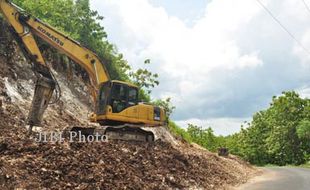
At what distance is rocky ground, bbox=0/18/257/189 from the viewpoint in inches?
419

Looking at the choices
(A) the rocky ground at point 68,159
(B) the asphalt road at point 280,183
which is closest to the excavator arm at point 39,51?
(A) the rocky ground at point 68,159

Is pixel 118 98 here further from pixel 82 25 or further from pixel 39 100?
pixel 82 25

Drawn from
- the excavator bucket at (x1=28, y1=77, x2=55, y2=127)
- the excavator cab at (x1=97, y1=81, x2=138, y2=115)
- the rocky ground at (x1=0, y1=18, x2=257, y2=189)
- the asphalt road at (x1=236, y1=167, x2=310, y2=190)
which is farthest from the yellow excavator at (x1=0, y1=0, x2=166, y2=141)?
the asphalt road at (x1=236, y1=167, x2=310, y2=190)

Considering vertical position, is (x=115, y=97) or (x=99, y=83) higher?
(x=99, y=83)

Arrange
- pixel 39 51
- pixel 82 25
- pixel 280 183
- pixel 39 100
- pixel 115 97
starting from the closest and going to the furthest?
pixel 39 100 → pixel 39 51 → pixel 115 97 → pixel 280 183 → pixel 82 25

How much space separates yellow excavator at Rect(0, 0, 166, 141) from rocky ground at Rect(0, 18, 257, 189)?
36.1 inches

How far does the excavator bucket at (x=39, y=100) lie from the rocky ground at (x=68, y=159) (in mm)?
690

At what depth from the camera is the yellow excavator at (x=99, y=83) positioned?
16.6 metres

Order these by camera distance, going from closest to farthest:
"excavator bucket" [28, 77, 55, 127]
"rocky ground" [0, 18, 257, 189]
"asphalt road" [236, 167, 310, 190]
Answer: "rocky ground" [0, 18, 257, 189] < "excavator bucket" [28, 77, 55, 127] < "asphalt road" [236, 167, 310, 190]

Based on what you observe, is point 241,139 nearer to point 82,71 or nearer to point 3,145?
point 82,71

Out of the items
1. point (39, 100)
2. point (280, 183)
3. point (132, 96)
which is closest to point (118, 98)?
point (132, 96)

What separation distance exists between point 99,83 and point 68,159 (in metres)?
6.97

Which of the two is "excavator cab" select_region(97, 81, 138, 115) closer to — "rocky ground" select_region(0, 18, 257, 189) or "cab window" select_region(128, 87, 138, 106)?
"cab window" select_region(128, 87, 138, 106)

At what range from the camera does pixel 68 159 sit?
12.0 m
